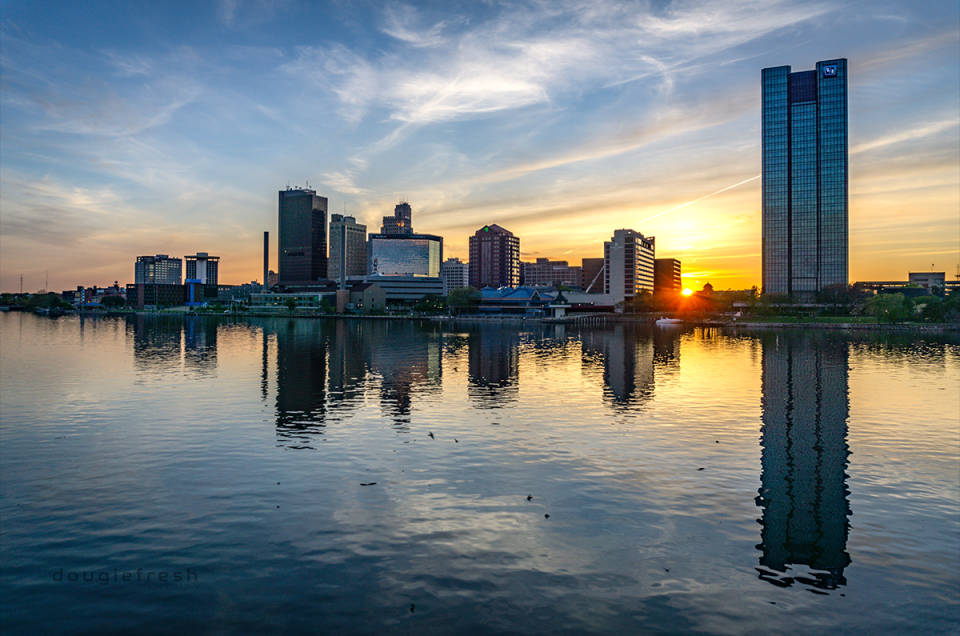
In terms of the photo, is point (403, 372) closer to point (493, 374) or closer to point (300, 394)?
point (493, 374)

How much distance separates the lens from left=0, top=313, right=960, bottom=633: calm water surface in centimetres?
1548

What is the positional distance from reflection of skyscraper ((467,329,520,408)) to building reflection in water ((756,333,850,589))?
67.4 feet

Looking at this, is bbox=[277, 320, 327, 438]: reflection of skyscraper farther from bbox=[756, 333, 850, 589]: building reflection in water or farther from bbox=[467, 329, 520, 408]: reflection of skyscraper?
bbox=[756, 333, 850, 589]: building reflection in water

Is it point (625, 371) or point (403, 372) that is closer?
point (403, 372)

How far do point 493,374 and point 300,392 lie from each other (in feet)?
74.0

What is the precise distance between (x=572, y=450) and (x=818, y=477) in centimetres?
1180

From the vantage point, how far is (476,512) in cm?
2217

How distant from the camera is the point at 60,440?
32.7 metres

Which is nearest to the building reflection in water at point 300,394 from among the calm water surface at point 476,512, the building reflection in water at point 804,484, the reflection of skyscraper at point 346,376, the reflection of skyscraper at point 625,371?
the calm water surface at point 476,512

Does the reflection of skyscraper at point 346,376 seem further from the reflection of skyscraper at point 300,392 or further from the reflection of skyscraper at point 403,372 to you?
the reflection of skyscraper at point 403,372

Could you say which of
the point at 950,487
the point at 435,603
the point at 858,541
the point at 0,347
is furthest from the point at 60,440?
the point at 0,347

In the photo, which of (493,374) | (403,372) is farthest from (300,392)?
(493,374)

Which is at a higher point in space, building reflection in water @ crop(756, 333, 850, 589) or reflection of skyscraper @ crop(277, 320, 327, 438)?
reflection of skyscraper @ crop(277, 320, 327, 438)

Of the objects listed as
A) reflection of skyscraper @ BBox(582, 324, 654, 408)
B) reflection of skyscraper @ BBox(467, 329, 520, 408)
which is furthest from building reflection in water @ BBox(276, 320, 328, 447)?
reflection of skyscraper @ BBox(582, 324, 654, 408)
